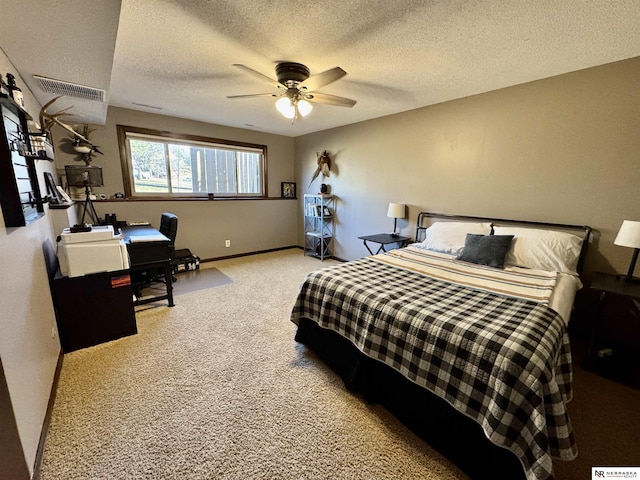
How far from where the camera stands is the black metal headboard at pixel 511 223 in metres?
2.38

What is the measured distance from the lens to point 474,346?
126 cm

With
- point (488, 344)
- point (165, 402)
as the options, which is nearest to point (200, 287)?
point (165, 402)

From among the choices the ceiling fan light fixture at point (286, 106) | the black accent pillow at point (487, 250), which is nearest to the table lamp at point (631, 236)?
the black accent pillow at point (487, 250)

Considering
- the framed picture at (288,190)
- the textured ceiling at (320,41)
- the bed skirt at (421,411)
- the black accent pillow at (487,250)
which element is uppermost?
the textured ceiling at (320,41)

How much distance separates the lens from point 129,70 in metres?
2.36

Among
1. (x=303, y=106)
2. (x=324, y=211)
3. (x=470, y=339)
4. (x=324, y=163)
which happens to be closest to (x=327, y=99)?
(x=303, y=106)

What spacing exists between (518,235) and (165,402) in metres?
3.22

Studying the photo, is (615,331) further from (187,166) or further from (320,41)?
(187,166)

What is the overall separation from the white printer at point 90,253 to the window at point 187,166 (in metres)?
1.95

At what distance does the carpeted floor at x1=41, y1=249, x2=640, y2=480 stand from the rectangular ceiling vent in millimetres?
2276

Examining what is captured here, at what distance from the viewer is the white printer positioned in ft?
6.89

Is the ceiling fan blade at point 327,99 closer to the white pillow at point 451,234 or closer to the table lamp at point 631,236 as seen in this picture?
the white pillow at point 451,234

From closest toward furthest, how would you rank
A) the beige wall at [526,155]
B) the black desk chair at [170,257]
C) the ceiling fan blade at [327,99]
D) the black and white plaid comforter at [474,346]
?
the black and white plaid comforter at [474,346]
the beige wall at [526,155]
the ceiling fan blade at [327,99]
the black desk chair at [170,257]

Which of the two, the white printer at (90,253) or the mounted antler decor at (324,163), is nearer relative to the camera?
the white printer at (90,253)
